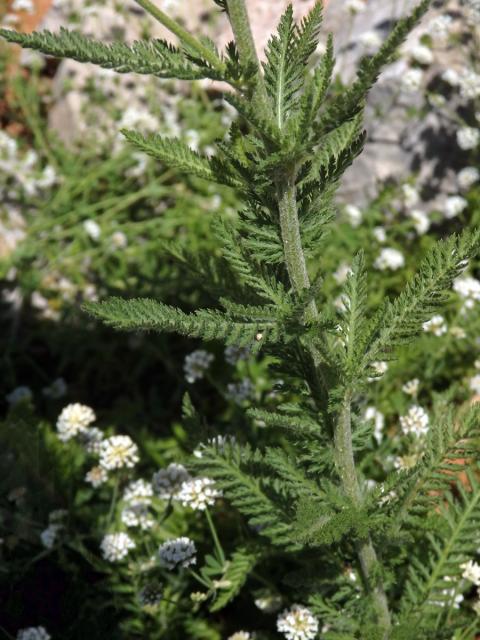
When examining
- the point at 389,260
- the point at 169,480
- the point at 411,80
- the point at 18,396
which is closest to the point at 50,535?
the point at 169,480

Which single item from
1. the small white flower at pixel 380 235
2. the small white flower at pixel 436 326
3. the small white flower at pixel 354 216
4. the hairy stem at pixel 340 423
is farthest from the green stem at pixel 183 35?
the small white flower at pixel 354 216

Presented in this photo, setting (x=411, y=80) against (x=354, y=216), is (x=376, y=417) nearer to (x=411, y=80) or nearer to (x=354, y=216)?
(x=354, y=216)

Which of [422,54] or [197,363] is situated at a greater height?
[422,54]

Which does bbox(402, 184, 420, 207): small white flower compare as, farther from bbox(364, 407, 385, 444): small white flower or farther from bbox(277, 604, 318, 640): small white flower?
bbox(277, 604, 318, 640): small white flower

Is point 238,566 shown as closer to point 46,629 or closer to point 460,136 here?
point 46,629

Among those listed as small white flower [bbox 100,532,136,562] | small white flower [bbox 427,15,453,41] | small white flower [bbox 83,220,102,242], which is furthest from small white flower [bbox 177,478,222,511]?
small white flower [bbox 427,15,453,41]
